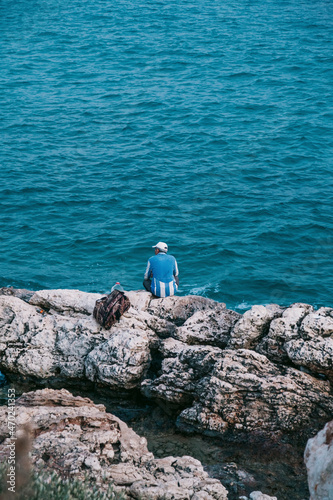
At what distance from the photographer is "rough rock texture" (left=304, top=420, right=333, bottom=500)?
7.75 m

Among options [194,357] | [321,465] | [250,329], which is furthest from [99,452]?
[321,465]

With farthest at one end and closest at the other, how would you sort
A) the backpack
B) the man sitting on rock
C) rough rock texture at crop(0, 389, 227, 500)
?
the man sitting on rock
the backpack
rough rock texture at crop(0, 389, 227, 500)

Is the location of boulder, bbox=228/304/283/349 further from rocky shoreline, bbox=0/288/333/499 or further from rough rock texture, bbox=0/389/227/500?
rough rock texture, bbox=0/389/227/500

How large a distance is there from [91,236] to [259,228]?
6.91 metres

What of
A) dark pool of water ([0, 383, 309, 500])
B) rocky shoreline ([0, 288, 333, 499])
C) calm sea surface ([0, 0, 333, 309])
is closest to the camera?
dark pool of water ([0, 383, 309, 500])

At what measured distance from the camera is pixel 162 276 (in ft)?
52.4

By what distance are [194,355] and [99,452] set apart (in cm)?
290

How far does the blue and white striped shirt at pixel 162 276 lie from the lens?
52.2ft

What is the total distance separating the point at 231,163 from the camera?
2984cm

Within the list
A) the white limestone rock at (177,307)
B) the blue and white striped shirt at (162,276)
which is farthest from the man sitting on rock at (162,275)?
the white limestone rock at (177,307)

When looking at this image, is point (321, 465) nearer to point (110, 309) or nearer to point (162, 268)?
point (110, 309)

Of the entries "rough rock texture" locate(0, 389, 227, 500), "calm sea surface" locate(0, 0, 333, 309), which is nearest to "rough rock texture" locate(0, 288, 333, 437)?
"rough rock texture" locate(0, 389, 227, 500)

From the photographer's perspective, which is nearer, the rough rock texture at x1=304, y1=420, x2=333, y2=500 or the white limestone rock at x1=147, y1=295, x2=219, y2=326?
the rough rock texture at x1=304, y1=420, x2=333, y2=500

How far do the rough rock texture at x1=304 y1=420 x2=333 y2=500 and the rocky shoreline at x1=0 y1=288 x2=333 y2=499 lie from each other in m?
2.55
